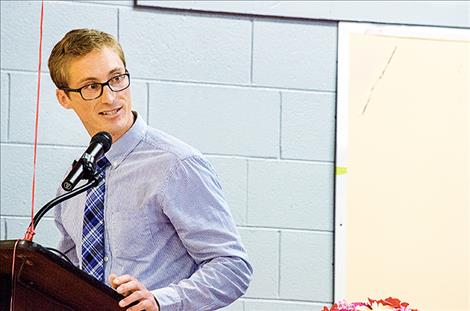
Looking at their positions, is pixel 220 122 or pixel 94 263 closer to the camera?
pixel 94 263

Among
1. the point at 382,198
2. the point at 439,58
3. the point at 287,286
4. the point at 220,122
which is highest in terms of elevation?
the point at 439,58

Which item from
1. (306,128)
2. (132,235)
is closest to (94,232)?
(132,235)

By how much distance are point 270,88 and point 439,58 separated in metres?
0.51

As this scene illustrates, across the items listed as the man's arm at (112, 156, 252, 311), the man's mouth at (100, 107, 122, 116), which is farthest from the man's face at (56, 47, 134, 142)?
the man's arm at (112, 156, 252, 311)

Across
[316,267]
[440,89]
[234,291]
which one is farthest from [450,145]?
[234,291]

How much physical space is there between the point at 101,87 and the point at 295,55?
90 cm

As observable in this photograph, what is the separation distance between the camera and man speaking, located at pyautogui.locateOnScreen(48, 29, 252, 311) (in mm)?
A: 1910

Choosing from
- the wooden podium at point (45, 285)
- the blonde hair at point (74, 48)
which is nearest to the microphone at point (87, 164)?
the wooden podium at point (45, 285)

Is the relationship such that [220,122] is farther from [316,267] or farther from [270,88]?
[316,267]

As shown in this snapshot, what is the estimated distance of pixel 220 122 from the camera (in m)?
2.73

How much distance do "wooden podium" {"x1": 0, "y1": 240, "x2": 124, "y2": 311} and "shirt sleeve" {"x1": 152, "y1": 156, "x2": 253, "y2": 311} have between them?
0.26 metres

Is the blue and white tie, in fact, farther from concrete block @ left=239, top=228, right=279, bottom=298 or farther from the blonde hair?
concrete block @ left=239, top=228, right=279, bottom=298

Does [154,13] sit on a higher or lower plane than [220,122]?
higher

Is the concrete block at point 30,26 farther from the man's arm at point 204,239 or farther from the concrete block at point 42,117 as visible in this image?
the man's arm at point 204,239
